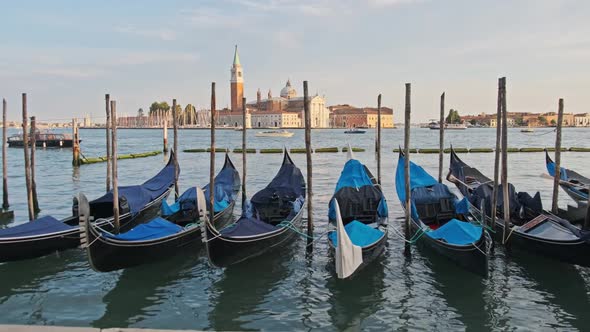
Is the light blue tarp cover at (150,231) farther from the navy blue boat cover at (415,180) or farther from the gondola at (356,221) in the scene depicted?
the navy blue boat cover at (415,180)

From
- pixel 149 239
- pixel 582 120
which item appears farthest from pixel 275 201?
pixel 582 120

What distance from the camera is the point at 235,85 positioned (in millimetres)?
98312

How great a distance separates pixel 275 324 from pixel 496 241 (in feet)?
13.0

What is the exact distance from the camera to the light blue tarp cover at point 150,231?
18.6 ft

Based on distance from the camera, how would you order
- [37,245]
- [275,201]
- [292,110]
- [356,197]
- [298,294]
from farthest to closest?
1. [292,110]
2. [275,201]
3. [356,197]
4. [37,245]
5. [298,294]

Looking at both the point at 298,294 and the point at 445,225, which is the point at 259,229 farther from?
the point at 445,225

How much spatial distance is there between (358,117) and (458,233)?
102 m

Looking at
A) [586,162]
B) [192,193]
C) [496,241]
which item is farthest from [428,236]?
[586,162]

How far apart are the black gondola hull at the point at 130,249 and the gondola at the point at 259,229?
1.47ft

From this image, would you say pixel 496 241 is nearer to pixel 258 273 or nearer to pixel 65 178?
pixel 258 273

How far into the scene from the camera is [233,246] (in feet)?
18.6

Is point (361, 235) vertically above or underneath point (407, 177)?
underneath

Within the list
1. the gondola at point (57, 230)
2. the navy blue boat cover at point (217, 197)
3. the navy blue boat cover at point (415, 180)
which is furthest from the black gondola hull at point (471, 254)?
the gondola at point (57, 230)

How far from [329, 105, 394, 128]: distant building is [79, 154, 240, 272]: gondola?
99.1 metres
